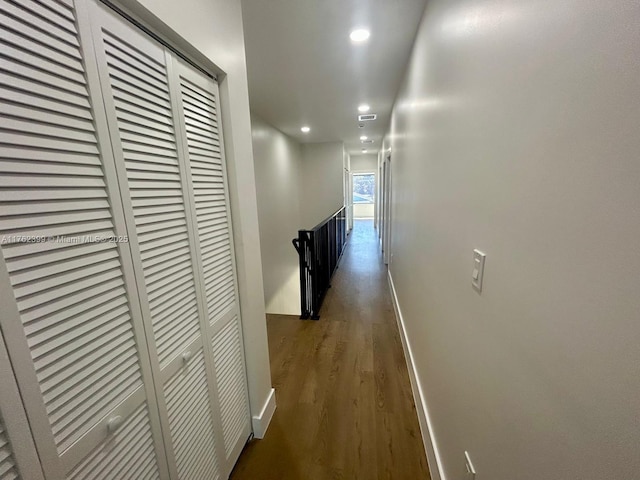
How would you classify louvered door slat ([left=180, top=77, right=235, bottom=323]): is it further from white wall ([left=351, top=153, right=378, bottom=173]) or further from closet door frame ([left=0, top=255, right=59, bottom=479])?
white wall ([left=351, top=153, right=378, bottom=173])

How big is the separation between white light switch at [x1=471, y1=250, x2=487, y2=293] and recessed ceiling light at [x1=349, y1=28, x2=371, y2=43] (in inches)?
73.9

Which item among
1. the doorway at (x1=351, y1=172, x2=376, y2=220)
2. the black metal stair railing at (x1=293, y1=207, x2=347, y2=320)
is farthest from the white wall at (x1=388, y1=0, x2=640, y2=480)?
the doorway at (x1=351, y1=172, x2=376, y2=220)

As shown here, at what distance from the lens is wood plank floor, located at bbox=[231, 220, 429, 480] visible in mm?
1477

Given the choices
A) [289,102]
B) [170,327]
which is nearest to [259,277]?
[170,327]

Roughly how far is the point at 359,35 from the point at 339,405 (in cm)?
276

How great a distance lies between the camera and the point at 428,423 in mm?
1524

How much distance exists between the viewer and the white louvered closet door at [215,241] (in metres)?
1.09

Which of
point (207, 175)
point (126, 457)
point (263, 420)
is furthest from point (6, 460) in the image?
point (263, 420)

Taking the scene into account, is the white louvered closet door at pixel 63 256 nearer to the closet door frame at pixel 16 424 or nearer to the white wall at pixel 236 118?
the closet door frame at pixel 16 424

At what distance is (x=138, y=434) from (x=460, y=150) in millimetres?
1552

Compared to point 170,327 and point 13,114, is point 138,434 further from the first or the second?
point 13,114

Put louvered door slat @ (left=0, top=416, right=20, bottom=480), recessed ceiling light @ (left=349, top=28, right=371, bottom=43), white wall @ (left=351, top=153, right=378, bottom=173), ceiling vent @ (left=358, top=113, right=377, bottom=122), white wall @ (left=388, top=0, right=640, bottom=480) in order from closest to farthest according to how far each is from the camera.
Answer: white wall @ (left=388, top=0, right=640, bottom=480) < louvered door slat @ (left=0, top=416, right=20, bottom=480) < recessed ceiling light @ (left=349, top=28, right=371, bottom=43) < ceiling vent @ (left=358, top=113, right=377, bottom=122) < white wall @ (left=351, top=153, right=378, bottom=173)

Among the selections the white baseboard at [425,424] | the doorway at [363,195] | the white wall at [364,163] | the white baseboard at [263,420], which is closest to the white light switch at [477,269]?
the white baseboard at [425,424]

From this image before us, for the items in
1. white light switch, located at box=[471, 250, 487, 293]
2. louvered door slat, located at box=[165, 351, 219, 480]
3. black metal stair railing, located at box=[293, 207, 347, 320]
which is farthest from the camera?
black metal stair railing, located at box=[293, 207, 347, 320]
